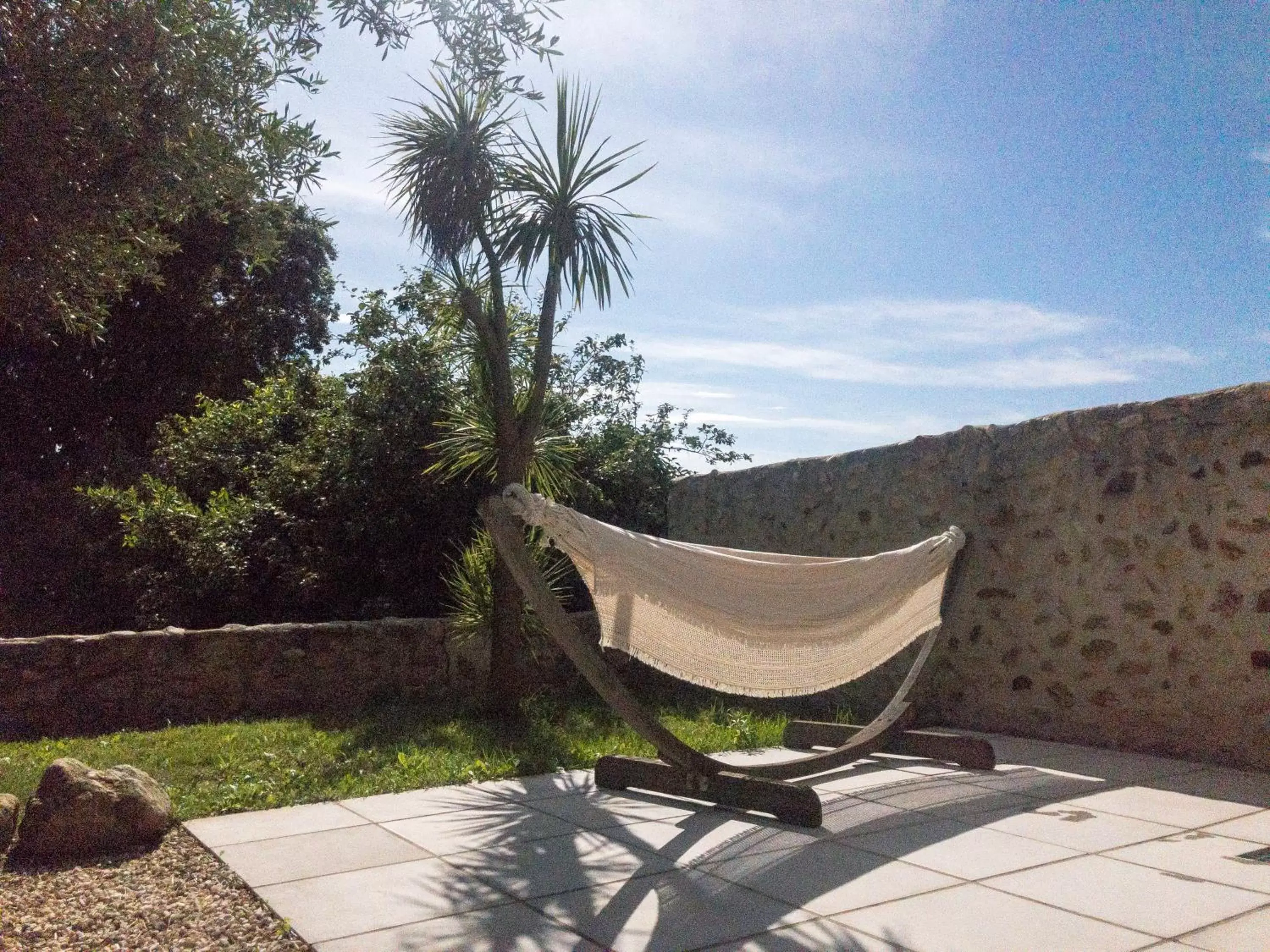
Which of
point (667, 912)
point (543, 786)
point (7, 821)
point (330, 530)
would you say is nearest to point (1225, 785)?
point (667, 912)

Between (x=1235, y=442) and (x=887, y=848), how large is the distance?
7.74 ft

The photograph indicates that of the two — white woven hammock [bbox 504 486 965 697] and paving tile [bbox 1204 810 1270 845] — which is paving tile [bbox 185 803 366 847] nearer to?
white woven hammock [bbox 504 486 965 697]

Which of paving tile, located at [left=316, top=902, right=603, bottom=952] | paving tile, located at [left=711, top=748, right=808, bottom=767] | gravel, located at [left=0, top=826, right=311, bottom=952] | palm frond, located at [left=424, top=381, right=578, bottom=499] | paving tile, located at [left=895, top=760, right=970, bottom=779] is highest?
palm frond, located at [left=424, top=381, right=578, bottom=499]

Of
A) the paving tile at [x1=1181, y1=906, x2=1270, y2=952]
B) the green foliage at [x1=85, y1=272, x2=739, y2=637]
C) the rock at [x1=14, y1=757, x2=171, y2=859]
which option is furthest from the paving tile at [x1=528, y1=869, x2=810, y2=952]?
the green foliage at [x1=85, y1=272, x2=739, y2=637]

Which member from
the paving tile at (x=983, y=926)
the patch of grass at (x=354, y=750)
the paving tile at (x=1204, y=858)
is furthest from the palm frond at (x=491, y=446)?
the paving tile at (x=1204, y=858)

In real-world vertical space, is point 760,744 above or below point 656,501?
below

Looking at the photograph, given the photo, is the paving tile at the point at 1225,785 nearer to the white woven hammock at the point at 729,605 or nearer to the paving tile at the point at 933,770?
the paving tile at the point at 933,770

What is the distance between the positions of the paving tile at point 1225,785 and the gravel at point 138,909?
3157mm

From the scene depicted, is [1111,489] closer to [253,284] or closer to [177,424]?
[177,424]

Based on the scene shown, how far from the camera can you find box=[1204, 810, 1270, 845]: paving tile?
3.12 meters

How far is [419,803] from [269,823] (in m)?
0.55

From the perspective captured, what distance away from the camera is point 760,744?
16.1 feet

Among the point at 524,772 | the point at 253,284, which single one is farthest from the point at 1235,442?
the point at 253,284

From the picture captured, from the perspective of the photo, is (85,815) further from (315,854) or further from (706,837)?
(706,837)
